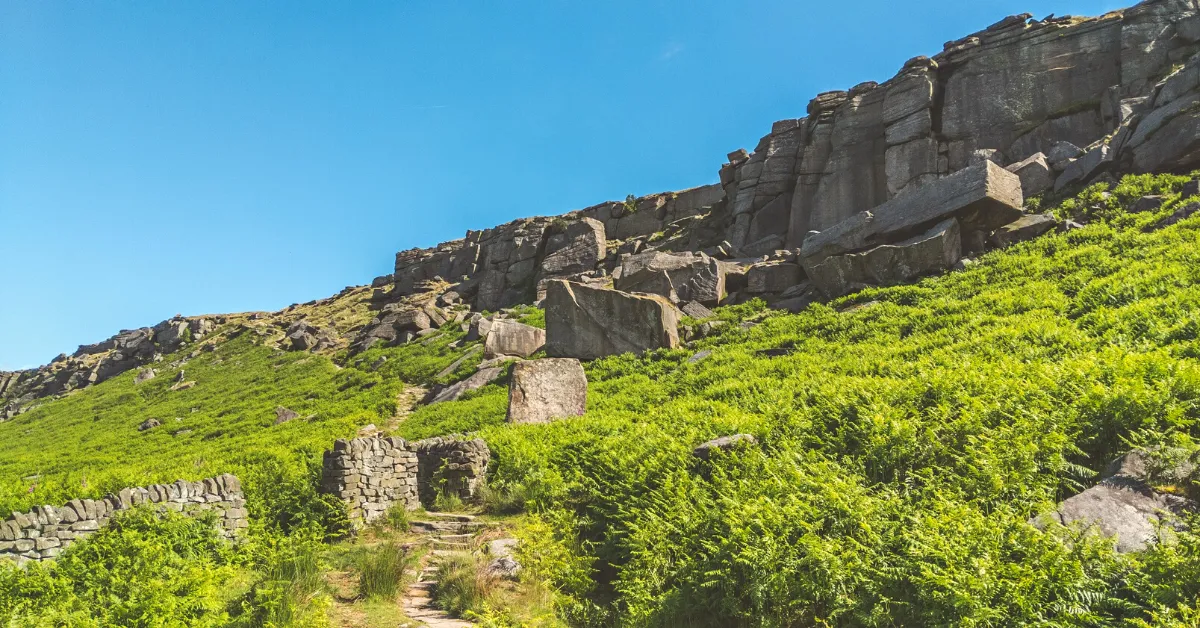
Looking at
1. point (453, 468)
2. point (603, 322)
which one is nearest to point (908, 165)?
point (603, 322)

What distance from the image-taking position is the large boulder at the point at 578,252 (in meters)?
46.5

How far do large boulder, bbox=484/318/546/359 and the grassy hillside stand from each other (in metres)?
8.13

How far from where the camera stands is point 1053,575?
5188mm

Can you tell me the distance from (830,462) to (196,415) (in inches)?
1392

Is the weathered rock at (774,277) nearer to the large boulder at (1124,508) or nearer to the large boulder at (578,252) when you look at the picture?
the large boulder at (578,252)

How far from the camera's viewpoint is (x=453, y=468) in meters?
13.6

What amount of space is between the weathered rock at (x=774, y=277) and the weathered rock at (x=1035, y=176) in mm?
9228

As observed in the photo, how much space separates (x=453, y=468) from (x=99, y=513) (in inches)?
224

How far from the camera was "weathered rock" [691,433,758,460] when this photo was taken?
33.4 ft

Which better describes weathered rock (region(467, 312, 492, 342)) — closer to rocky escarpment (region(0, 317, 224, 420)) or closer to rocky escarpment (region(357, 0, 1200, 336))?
rocky escarpment (region(357, 0, 1200, 336))

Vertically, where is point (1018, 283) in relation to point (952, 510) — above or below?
above

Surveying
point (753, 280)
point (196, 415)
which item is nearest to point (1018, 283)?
point (753, 280)

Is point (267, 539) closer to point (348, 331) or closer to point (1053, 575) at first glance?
point (1053, 575)

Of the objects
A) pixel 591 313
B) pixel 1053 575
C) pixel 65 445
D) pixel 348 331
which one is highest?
pixel 348 331
